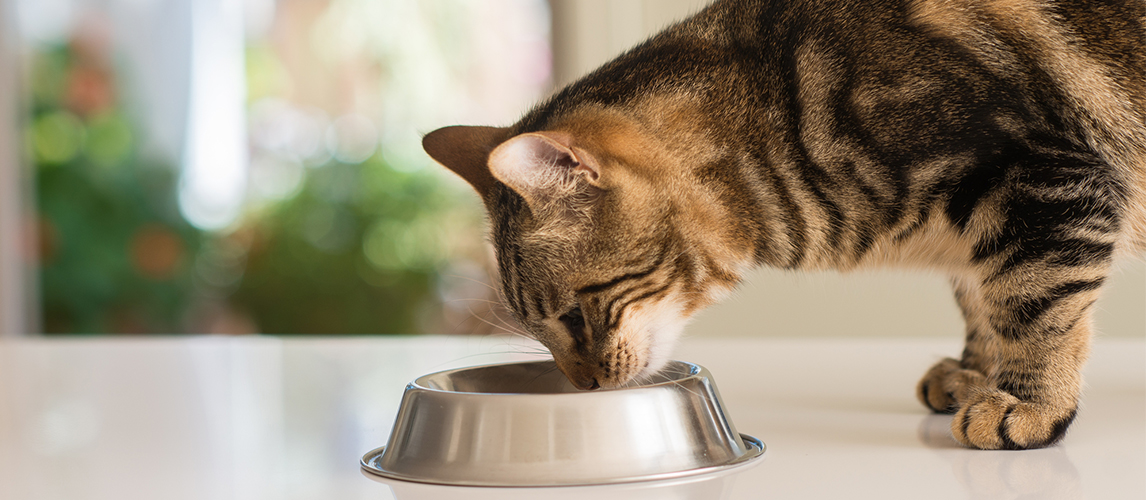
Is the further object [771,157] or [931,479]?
[771,157]

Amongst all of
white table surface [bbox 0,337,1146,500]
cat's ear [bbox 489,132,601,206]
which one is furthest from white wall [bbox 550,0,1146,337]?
cat's ear [bbox 489,132,601,206]

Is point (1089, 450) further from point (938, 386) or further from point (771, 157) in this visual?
point (771, 157)

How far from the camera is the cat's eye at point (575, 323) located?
1.06 m

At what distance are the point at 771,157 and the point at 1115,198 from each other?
1.10 feet

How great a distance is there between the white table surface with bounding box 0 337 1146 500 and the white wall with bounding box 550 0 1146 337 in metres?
0.61

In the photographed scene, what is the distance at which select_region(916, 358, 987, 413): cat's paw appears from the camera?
1.04 meters

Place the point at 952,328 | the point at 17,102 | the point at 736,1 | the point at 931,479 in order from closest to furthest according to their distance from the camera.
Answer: the point at 931,479 < the point at 736,1 < the point at 952,328 < the point at 17,102

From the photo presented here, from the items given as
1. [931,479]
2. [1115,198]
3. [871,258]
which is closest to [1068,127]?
[1115,198]

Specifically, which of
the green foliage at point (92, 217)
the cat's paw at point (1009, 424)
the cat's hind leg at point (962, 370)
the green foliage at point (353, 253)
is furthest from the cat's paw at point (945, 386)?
the green foliage at point (92, 217)

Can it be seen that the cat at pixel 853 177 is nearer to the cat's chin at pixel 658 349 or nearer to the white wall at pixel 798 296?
the cat's chin at pixel 658 349

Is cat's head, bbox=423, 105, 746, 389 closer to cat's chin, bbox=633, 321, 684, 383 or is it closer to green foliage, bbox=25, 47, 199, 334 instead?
cat's chin, bbox=633, 321, 684, 383

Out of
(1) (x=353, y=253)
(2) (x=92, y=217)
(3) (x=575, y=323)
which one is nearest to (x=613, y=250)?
(3) (x=575, y=323)

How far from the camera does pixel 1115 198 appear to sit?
Result: 93 centimetres

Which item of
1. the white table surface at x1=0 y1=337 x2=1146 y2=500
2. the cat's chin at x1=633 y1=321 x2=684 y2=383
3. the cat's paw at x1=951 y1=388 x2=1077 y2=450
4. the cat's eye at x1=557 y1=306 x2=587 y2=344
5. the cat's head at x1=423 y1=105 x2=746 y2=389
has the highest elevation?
the cat's head at x1=423 y1=105 x2=746 y2=389
